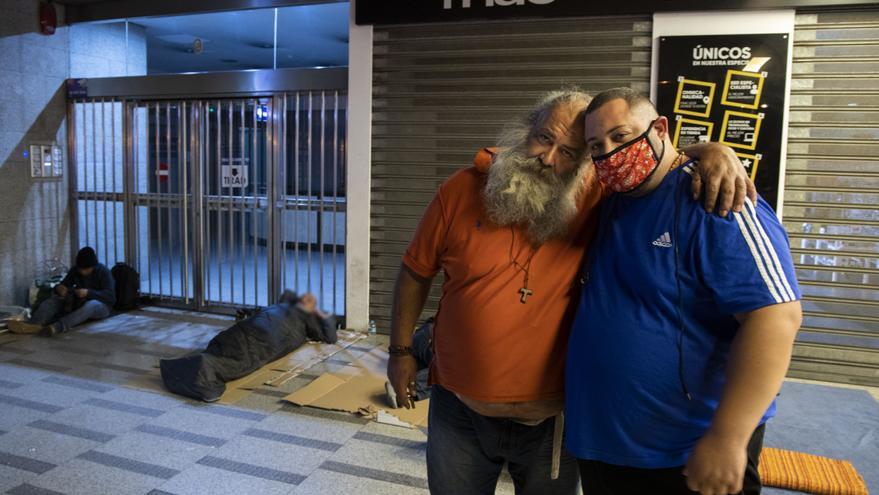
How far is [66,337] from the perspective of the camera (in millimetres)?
5680

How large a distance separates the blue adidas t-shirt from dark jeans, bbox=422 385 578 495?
0.94ft

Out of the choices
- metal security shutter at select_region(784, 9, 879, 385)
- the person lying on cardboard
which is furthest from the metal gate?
metal security shutter at select_region(784, 9, 879, 385)

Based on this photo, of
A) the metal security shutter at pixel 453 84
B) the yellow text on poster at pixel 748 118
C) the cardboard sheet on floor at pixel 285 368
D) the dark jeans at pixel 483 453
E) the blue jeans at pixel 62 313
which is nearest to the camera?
the dark jeans at pixel 483 453

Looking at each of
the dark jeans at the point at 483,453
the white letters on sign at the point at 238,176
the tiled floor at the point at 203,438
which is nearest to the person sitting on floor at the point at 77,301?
the tiled floor at the point at 203,438

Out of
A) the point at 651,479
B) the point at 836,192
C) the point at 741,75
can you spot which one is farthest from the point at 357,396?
Result: the point at 836,192

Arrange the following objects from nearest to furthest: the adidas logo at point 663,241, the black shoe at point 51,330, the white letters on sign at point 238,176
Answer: the white letters on sign at point 238,176
the adidas logo at point 663,241
the black shoe at point 51,330

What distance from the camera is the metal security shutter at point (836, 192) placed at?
Answer: 4.71m

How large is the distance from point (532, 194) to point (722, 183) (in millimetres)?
484

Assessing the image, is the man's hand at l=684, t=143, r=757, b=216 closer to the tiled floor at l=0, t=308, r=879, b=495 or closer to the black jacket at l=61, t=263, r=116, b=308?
the tiled floor at l=0, t=308, r=879, b=495

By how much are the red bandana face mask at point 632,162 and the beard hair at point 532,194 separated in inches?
8.1

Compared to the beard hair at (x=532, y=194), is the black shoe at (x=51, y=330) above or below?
below

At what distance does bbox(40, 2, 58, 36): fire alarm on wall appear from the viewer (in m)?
6.62

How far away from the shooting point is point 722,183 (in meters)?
1.36

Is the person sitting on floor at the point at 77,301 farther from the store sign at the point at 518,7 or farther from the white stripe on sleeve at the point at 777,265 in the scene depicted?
the white stripe on sleeve at the point at 777,265
